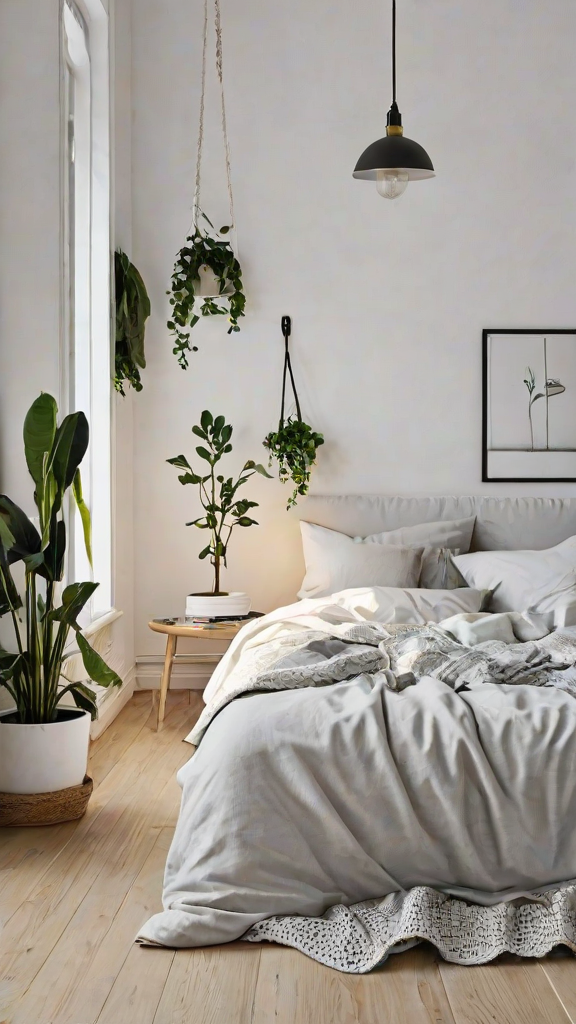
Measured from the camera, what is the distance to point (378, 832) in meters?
2.11

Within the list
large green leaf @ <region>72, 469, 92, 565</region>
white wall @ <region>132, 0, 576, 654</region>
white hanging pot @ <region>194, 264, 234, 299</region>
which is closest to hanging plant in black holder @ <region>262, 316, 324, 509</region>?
white wall @ <region>132, 0, 576, 654</region>

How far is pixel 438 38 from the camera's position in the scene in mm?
4488

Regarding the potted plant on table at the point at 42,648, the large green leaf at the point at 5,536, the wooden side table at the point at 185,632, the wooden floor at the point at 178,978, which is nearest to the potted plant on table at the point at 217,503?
the wooden side table at the point at 185,632

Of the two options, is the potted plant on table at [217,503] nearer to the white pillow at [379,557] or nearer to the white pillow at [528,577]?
the white pillow at [379,557]

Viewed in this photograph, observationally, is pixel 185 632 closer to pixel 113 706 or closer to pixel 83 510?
pixel 113 706

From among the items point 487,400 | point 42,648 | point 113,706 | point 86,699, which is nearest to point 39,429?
point 42,648

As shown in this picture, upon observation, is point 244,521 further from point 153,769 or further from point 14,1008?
point 14,1008

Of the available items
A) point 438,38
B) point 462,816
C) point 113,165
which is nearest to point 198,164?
point 113,165

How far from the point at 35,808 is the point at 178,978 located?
99cm

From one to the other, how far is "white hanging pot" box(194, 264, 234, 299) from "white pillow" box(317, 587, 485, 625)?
162cm

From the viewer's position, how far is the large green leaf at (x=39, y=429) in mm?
2648

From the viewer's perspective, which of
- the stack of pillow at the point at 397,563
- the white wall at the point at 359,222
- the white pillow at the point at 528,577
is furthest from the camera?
the white wall at the point at 359,222

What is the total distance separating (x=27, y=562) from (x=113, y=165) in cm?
229

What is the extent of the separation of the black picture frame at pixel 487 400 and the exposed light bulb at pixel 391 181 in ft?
4.29
